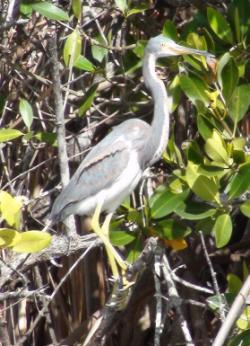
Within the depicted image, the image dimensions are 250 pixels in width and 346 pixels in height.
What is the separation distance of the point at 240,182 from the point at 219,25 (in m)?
0.68

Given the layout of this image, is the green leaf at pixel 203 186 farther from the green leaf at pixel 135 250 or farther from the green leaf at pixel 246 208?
the green leaf at pixel 135 250

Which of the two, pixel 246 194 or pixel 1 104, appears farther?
pixel 1 104

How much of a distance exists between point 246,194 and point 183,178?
20cm

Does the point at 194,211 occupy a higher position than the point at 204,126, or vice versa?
the point at 204,126

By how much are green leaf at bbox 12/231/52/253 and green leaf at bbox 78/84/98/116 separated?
1154 mm

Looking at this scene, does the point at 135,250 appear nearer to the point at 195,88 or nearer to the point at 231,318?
the point at 195,88

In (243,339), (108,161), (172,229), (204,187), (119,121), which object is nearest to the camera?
(204,187)

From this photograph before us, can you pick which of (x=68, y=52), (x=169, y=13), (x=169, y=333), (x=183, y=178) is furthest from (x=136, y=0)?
(x=169, y=333)

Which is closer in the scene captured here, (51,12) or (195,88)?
(195,88)

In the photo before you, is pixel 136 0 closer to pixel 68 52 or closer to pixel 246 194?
pixel 68 52

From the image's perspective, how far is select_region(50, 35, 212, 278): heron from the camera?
11.1 ft

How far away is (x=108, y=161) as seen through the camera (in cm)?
356

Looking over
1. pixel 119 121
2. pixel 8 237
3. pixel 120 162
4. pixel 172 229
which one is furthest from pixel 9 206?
pixel 119 121

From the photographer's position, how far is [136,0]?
12.0 feet
